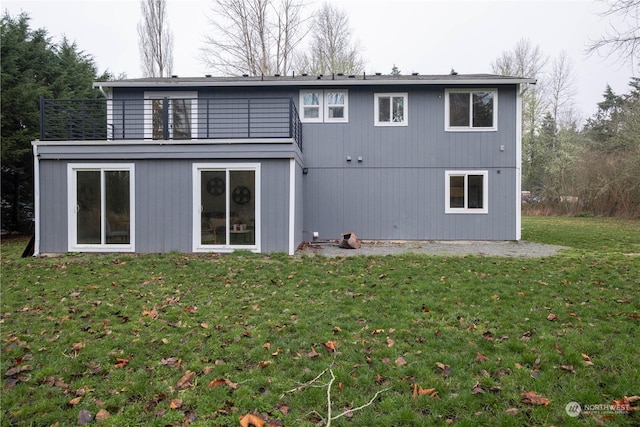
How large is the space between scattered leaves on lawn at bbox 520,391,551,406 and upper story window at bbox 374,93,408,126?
978 cm

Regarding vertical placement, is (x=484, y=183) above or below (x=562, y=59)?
below

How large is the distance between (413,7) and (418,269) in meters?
12.9

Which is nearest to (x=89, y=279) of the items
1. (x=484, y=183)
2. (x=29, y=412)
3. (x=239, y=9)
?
(x=29, y=412)

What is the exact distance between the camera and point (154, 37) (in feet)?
76.4

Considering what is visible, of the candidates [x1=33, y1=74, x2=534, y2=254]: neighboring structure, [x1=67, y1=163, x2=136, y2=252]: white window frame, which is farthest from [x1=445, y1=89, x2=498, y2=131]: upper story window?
[x1=67, y1=163, x2=136, y2=252]: white window frame

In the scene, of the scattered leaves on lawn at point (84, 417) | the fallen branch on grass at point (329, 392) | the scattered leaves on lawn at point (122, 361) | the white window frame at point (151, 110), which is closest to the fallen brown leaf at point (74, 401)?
the scattered leaves on lawn at point (84, 417)

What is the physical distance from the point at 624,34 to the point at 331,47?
1834cm

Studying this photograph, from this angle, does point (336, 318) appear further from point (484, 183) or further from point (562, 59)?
point (562, 59)

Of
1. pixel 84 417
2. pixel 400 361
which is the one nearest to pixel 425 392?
pixel 400 361

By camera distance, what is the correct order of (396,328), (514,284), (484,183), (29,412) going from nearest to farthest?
(29,412) < (396,328) < (514,284) < (484,183)

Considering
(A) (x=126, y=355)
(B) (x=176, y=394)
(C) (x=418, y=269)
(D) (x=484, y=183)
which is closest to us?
(B) (x=176, y=394)

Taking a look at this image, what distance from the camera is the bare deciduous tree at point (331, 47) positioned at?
2339 cm

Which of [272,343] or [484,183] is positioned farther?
[484,183]

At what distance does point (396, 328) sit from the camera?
14.1 ft
